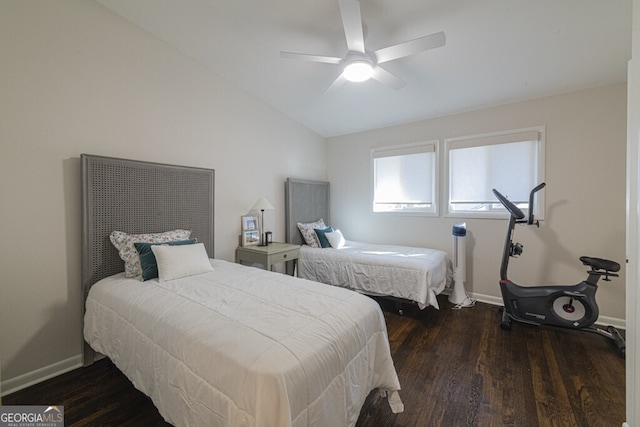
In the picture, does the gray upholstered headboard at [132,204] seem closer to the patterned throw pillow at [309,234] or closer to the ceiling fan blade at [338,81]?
the patterned throw pillow at [309,234]

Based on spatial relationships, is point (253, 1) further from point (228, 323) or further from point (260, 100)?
point (228, 323)

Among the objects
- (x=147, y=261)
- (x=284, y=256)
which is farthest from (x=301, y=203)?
(x=147, y=261)

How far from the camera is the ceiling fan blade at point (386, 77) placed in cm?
222

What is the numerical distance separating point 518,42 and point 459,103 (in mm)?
1040

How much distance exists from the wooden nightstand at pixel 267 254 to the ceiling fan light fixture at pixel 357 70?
1.96 metres

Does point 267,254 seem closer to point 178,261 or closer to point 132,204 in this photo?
point 178,261

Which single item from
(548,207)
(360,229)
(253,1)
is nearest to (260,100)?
(253,1)

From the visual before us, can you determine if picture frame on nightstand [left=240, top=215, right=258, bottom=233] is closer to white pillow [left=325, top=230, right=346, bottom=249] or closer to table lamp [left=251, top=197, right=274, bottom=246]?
table lamp [left=251, top=197, right=274, bottom=246]

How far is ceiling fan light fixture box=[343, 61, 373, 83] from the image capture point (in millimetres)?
2069

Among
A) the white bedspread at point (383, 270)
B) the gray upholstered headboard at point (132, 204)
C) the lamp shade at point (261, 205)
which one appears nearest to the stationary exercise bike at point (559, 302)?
the white bedspread at point (383, 270)

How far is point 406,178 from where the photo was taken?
3.89 m

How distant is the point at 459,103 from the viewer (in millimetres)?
3180

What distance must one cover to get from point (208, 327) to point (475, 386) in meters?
1.85

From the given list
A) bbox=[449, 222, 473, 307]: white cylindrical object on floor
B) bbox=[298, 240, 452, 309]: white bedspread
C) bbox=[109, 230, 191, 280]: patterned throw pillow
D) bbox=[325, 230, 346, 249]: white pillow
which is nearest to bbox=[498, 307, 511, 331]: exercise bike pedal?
bbox=[449, 222, 473, 307]: white cylindrical object on floor
